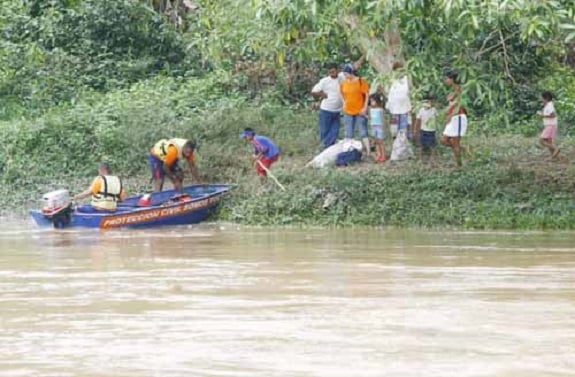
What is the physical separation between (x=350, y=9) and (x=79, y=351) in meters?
8.79

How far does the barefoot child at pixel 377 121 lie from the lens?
22328mm

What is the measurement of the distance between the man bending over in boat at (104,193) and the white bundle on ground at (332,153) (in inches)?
129

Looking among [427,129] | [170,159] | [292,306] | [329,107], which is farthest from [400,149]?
[292,306]

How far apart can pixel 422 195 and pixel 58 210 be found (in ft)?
17.3

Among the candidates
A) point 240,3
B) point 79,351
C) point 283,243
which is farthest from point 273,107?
point 79,351

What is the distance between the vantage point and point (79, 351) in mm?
9992

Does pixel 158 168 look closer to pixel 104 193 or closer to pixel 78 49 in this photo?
pixel 104 193

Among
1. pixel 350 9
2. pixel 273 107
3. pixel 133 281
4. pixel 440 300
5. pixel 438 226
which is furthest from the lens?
pixel 273 107

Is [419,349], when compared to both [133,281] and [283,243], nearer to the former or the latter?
[133,281]

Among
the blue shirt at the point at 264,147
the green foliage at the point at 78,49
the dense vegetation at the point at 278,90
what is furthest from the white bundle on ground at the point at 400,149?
the green foliage at the point at 78,49

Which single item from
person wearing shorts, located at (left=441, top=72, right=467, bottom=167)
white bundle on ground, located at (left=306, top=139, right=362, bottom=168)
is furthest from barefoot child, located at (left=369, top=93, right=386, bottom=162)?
person wearing shorts, located at (left=441, top=72, right=467, bottom=167)

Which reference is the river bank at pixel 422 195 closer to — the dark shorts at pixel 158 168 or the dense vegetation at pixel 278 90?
the dense vegetation at pixel 278 90

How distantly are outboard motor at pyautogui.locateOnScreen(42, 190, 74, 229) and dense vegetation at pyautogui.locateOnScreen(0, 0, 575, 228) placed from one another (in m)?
2.53

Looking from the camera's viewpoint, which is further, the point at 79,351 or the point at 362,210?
the point at 362,210
